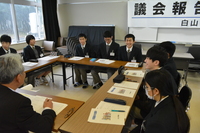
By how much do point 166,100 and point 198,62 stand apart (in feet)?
11.8

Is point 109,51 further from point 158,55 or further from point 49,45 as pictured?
point 49,45

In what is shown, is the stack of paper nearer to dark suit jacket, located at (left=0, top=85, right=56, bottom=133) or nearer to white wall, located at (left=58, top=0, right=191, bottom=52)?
dark suit jacket, located at (left=0, top=85, right=56, bottom=133)

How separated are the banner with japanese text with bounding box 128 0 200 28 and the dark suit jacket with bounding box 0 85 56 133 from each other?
421cm

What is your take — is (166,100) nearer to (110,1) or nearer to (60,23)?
(110,1)

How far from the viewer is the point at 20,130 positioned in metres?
0.96

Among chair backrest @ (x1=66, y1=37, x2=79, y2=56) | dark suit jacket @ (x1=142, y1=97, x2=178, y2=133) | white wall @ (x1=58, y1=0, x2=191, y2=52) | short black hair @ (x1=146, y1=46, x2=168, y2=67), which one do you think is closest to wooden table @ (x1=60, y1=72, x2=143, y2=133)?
dark suit jacket @ (x1=142, y1=97, x2=178, y2=133)

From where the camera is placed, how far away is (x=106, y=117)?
1151mm

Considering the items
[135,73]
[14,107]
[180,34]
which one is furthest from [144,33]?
[14,107]

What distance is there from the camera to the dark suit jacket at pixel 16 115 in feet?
2.88

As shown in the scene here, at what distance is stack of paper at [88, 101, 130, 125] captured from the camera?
111 centimetres

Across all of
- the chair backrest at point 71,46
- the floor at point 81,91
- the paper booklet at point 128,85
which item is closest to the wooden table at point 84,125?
the paper booklet at point 128,85

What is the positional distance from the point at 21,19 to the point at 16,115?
4.66 metres

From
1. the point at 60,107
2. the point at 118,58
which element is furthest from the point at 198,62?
the point at 60,107

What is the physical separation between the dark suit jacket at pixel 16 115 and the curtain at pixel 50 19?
476 centimetres
